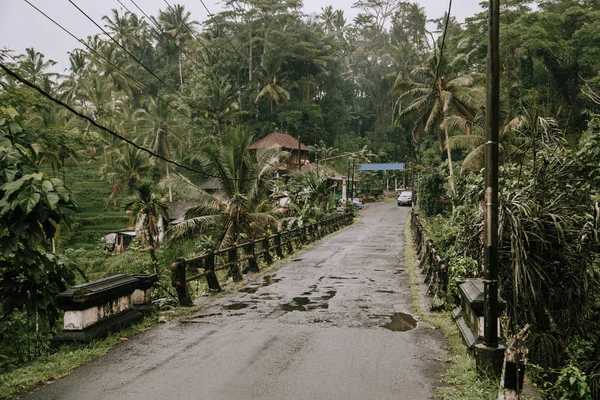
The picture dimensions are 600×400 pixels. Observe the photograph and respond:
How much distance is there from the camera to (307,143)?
191ft

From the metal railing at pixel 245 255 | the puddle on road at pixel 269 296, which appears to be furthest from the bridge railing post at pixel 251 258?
the puddle on road at pixel 269 296

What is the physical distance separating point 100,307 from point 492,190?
5.74m

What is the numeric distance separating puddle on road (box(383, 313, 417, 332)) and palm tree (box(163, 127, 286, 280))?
1026 centimetres

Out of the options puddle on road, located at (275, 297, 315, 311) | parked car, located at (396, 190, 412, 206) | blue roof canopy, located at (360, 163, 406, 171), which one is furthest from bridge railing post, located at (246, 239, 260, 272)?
blue roof canopy, located at (360, 163, 406, 171)

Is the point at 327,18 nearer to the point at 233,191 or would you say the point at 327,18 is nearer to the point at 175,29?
the point at 175,29

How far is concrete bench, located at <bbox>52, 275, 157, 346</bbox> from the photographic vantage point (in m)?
6.88

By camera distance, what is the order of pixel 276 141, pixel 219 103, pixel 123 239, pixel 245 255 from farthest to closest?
pixel 219 103 → pixel 276 141 → pixel 123 239 → pixel 245 255

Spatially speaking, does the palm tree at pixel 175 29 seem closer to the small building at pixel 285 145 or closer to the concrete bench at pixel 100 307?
the small building at pixel 285 145

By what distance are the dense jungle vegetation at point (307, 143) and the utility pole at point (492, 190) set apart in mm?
1226

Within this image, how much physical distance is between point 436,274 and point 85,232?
3807 cm

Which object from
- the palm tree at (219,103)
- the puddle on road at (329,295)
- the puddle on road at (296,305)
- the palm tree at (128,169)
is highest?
the palm tree at (219,103)

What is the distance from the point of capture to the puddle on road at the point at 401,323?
835 centimetres

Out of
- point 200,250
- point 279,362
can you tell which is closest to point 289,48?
point 200,250

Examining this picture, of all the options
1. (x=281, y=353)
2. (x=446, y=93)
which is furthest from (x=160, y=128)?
(x=281, y=353)
